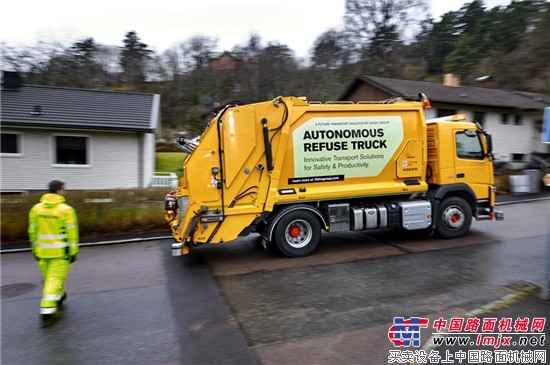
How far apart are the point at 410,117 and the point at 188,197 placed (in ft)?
15.9

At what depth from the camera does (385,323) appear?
4.48 metres

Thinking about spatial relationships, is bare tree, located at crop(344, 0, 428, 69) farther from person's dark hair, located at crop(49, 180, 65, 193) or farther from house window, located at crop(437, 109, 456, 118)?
person's dark hair, located at crop(49, 180, 65, 193)

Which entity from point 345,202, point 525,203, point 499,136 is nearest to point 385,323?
point 345,202

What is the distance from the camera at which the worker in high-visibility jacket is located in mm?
4887

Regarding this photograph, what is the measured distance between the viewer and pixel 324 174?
7.54 metres

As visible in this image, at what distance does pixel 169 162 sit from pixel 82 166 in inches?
456

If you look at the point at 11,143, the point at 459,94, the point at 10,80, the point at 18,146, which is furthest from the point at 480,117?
the point at 10,80

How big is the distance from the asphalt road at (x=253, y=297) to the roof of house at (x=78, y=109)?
8.25m

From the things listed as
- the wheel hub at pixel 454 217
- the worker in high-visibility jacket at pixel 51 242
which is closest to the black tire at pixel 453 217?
the wheel hub at pixel 454 217

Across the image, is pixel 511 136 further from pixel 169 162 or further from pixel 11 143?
pixel 11 143

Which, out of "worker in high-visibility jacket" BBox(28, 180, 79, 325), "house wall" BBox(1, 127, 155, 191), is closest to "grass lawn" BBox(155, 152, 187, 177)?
"house wall" BBox(1, 127, 155, 191)

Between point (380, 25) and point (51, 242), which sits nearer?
point (51, 242)

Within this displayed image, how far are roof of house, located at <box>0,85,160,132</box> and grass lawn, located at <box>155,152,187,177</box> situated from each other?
20.2 feet

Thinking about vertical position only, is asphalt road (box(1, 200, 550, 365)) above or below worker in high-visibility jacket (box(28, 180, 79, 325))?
below
